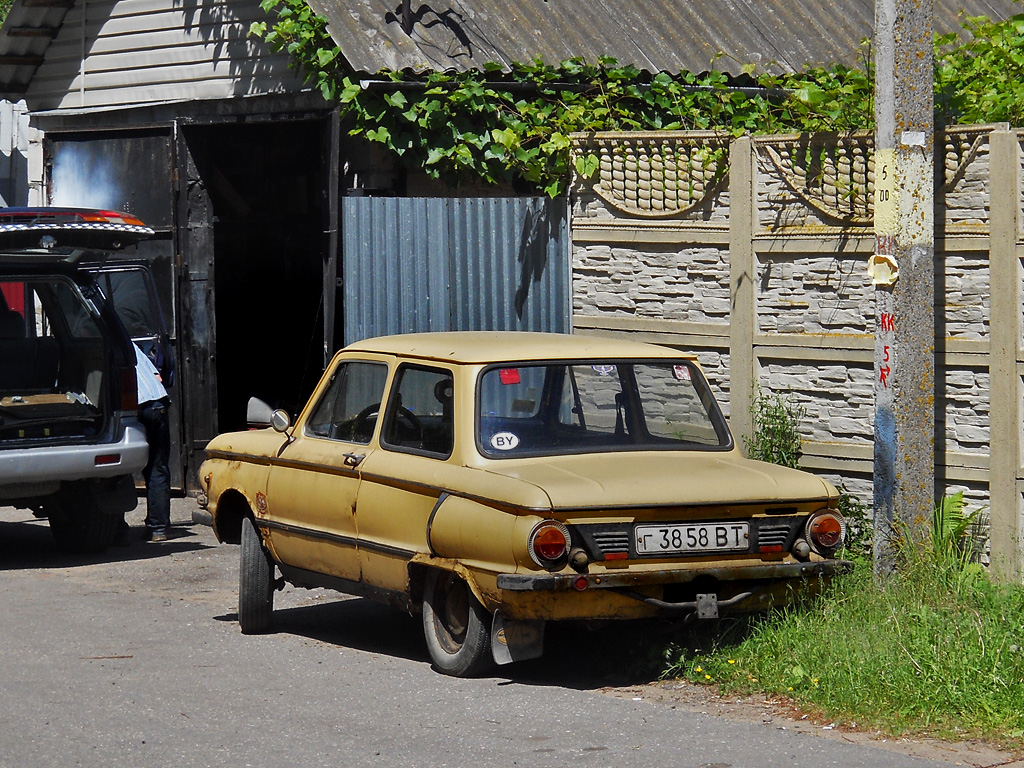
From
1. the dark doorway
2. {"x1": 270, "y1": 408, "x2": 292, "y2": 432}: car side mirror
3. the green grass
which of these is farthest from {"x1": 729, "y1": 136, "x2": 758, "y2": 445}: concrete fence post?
the dark doorway

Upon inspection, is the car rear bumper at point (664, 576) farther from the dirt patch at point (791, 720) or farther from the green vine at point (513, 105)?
the green vine at point (513, 105)

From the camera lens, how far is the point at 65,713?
22.6 feet

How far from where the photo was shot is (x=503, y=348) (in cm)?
772

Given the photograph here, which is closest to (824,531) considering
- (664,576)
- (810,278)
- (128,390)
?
(664,576)

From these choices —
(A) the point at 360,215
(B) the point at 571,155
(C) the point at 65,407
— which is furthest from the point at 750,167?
(C) the point at 65,407

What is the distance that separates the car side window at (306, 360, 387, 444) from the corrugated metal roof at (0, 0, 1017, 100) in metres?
4.37

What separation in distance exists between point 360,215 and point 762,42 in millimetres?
Answer: 4641

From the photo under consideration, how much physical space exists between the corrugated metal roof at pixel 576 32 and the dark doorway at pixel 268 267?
5.79 feet

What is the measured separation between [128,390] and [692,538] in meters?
5.90

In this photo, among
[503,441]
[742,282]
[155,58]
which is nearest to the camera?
[503,441]

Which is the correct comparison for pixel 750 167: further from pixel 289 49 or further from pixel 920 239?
pixel 289 49

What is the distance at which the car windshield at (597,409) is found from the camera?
24.6ft

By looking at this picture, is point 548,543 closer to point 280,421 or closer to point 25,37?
point 280,421

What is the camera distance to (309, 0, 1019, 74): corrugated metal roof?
40.9 ft
